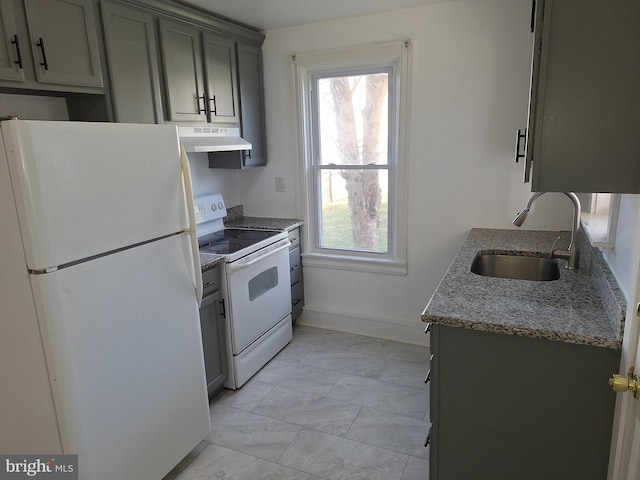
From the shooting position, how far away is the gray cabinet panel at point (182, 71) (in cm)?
246

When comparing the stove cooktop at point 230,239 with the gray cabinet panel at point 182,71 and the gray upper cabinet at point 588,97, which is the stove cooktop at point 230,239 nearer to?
the gray cabinet panel at point 182,71

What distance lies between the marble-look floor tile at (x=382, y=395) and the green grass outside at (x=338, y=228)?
1.04 metres

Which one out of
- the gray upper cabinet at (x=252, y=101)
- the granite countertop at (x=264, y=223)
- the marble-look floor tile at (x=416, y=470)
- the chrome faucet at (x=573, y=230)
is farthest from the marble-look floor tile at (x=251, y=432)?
the gray upper cabinet at (x=252, y=101)

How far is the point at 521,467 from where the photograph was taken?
1518 millimetres

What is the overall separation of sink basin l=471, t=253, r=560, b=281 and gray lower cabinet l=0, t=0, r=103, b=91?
2.17 meters

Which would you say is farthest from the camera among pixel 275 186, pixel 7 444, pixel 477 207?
pixel 275 186

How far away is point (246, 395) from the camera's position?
8.65ft

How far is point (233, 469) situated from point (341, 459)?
52 cm

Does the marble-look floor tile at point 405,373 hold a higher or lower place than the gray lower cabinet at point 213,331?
lower

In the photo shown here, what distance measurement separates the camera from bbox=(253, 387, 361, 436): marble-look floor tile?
2.35 meters

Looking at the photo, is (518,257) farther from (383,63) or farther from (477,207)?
(383,63)

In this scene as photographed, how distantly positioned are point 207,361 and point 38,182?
4.76ft

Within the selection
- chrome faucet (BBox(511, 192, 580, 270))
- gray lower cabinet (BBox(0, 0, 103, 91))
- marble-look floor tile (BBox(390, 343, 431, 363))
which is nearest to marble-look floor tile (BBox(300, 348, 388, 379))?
marble-look floor tile (BBox(390, 343, 431, 363))

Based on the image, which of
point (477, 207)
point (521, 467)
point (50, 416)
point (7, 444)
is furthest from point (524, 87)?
point (7, 444)
